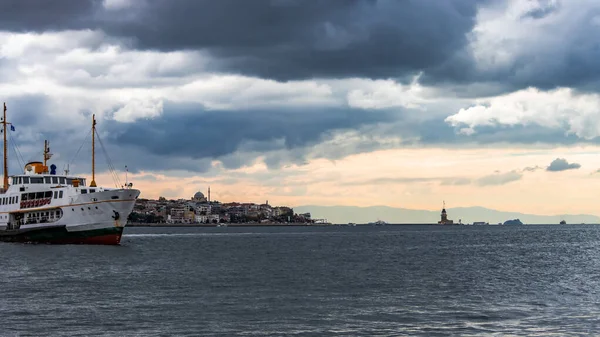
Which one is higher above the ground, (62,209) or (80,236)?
(62,209)

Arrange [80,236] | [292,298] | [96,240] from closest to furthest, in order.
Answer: [292,298], [80,236], [96,240]

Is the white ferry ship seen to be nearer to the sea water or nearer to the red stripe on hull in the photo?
the red stripe on hull

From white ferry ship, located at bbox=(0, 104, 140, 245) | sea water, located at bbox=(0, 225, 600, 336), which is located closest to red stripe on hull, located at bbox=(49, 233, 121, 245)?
white ferry ship, located at bbox=(0, 104, 140, 245)

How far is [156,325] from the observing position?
122ft

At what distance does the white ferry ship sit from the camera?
4055 inches

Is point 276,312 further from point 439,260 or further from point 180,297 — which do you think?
point 439,260

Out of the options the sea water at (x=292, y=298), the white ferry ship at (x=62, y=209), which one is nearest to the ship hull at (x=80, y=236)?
the white ferry ship at (x=62, y=209)

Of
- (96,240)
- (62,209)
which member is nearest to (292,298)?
(96,240)

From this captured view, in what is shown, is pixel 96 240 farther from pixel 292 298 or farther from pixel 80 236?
pixel 292 298

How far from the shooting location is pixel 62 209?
10494 cm

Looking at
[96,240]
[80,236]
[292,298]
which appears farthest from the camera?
[96,240]

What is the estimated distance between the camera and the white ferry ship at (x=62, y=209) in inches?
4055

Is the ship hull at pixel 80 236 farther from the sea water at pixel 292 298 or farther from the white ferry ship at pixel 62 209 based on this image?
the sea water at pixel 292 298

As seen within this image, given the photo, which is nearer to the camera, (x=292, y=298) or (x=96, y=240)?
(x=292, y=298)
